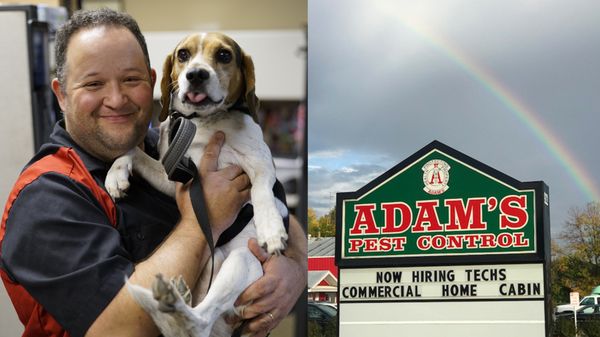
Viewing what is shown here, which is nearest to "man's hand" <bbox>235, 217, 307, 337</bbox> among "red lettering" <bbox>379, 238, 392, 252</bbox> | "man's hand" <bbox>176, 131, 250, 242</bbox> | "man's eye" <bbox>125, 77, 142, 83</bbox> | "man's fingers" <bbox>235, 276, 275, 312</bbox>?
"man's fingers" <bbox>235, 276, 275, 312</bbox>

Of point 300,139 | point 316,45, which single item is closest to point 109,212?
point 300,139

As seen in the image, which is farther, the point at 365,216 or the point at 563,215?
the point at 365,216

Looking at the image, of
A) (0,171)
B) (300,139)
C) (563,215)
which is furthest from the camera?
(0,171)

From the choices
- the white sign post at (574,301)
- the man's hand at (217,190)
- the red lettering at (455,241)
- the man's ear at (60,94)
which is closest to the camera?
the white sign post at (574,301)

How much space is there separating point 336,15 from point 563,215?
0.85m

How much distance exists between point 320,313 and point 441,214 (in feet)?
1.47

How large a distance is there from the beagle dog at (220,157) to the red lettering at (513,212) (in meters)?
0.58

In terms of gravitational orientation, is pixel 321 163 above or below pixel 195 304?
above

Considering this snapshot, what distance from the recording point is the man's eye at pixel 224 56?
2.30 metres

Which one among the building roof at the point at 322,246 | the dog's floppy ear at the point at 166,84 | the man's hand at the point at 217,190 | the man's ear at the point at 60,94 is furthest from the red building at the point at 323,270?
the man's ear at the point at 60,94

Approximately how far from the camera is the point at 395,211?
7.50 ft

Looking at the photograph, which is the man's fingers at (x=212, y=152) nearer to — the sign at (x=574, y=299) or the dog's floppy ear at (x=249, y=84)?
the dog's floppy ear at (x=249, y=84)

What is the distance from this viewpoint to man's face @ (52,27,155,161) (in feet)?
7.75

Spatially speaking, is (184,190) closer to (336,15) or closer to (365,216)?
(365,216)
